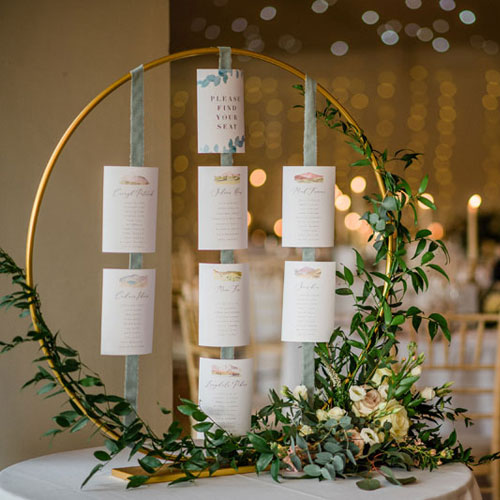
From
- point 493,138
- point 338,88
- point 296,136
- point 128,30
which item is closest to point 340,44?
point 338,88

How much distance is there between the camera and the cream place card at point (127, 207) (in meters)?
1.35

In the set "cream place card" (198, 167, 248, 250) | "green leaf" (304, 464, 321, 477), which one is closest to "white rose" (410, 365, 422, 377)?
"green leaf" (304, 464, 321, 477)

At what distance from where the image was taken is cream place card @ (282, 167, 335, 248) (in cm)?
139

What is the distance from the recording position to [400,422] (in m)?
1.28

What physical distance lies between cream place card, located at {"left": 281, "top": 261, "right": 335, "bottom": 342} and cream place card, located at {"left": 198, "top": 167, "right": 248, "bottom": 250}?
117mm

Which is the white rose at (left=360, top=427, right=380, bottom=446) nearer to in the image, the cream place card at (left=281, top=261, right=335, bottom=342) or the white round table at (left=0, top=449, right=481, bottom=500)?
the white round table at (left=0, top=449, right=481, bottom=500)

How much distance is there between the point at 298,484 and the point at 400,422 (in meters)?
0.21

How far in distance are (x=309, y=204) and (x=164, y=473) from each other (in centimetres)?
54

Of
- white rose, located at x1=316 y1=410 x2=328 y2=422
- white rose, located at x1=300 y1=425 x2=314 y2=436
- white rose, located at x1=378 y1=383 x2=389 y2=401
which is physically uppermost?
white rose, located at x1=378 y1=383 x2=389 y2=401

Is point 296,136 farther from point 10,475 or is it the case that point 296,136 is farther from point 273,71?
point 10,475


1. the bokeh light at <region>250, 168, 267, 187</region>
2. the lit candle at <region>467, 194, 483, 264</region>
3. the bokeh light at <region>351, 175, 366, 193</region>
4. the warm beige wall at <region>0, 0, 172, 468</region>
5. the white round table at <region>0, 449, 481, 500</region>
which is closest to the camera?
the white round table at <region>0, 449, 481, 500</region>

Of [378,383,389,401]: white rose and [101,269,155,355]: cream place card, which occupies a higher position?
[101,269,155,355]: cream place card

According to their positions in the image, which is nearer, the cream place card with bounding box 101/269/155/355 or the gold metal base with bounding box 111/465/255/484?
the gold metal base with bounding box 111/465/255/484

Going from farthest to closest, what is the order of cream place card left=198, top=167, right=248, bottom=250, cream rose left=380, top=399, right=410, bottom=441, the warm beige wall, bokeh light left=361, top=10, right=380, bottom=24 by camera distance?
bokeh light left=361, top=10, right=380, bottom=24 < the warm beige wall < cream place card left=198, top=167, right=248, bottom=250 < cream rose left=380, top=399, right=410, bottom=441
